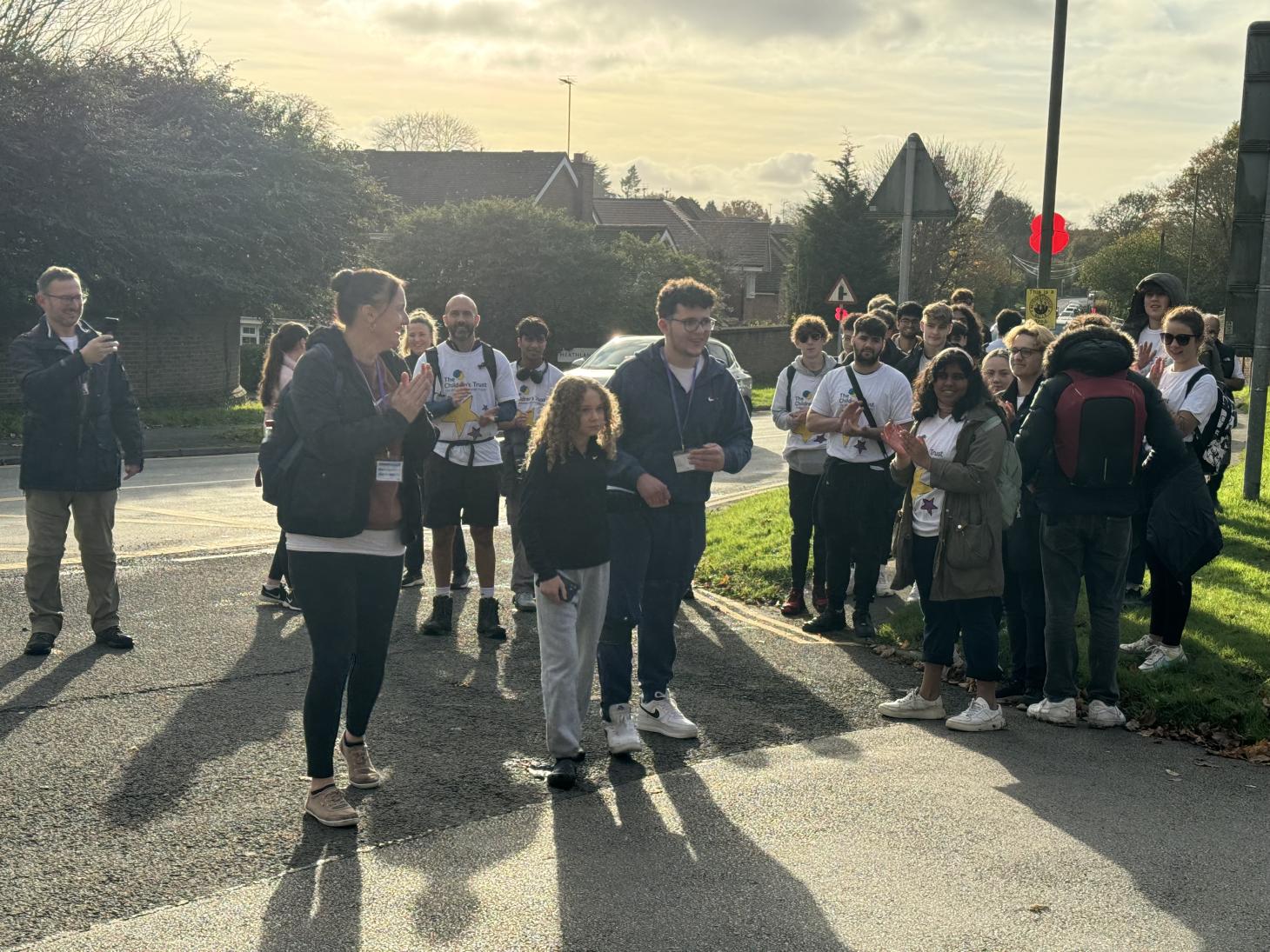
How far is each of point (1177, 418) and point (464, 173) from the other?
194ft

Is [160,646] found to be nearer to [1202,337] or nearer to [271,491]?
[271,491]

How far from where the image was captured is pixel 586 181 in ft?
218

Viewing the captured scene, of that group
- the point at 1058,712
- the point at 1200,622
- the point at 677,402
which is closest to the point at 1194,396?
the point at 1200,622

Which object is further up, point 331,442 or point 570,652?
point 331,442

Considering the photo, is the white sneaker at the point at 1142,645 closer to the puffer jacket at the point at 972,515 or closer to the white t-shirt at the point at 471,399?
the puffer jacket at the point at 972,515

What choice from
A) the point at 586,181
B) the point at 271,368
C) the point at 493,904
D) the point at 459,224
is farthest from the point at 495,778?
the point at 586,181

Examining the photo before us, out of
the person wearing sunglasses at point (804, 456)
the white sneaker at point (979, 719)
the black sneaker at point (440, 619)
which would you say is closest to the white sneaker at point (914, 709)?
the white sneaker at point (979, 719)

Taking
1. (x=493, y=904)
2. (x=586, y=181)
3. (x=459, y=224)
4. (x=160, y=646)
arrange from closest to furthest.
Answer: (x=493, y=904) → (x=160, y=646) → (x=459, y=224) → (x=586, y=181)

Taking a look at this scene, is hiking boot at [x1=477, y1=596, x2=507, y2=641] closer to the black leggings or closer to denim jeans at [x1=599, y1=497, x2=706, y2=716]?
denim jeans at [x1=599, y1=497, x2=706, y2=716]

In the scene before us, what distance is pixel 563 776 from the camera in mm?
5559

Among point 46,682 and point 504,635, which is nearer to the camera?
point 46,682

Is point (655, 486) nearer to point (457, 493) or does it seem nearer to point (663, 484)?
point (663, 484)

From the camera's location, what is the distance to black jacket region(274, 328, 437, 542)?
5008 mm

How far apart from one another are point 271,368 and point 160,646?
1976mm
